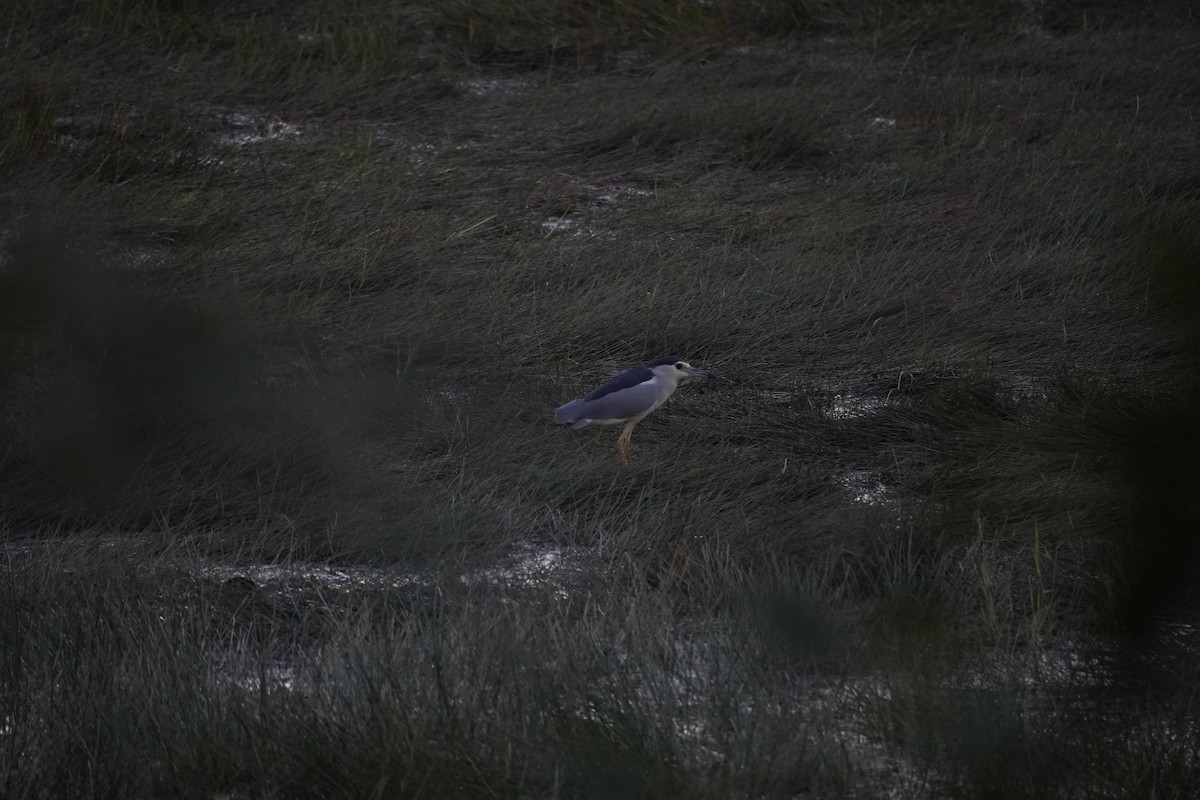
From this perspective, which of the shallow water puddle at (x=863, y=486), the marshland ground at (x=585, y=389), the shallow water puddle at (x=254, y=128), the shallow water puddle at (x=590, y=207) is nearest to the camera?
the marshland ground at (x=585, y=389)

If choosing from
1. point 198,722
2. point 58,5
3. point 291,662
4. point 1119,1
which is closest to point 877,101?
point 1119,1

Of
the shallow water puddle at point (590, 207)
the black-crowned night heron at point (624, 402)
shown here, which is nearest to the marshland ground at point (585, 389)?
the shallow water puddle at point (590, 207)

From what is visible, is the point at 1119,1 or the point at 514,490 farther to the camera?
the point at 1119,1

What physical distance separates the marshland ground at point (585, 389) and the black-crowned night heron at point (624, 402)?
6.7 inches

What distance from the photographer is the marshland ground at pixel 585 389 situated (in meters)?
2.52

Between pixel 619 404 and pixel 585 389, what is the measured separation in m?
0.70

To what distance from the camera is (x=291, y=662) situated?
3189 mm

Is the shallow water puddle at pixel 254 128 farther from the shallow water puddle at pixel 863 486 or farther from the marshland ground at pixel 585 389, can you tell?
the shallow water puddle at pixel 863 486

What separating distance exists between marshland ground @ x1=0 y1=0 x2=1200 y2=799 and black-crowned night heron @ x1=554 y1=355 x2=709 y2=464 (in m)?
0.17

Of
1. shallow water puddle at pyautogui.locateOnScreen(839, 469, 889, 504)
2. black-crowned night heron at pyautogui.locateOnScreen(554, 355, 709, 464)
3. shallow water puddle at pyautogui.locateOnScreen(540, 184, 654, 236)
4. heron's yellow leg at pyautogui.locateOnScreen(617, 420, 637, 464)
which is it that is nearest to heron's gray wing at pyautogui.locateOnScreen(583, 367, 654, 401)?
black-crowned night heron at pyautogui.locateOnScreen(554, 355, 709, 464)

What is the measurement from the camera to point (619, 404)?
430 cm

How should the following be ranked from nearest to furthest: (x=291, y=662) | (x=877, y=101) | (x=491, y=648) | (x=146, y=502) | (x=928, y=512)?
(x=491, y=648) → (x=291, y=662) → (x=928, y=512) → (x=146, y=502) → (x=877, y=101)

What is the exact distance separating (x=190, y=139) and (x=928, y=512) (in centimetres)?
478

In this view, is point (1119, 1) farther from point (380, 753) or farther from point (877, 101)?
point (380, 753)
